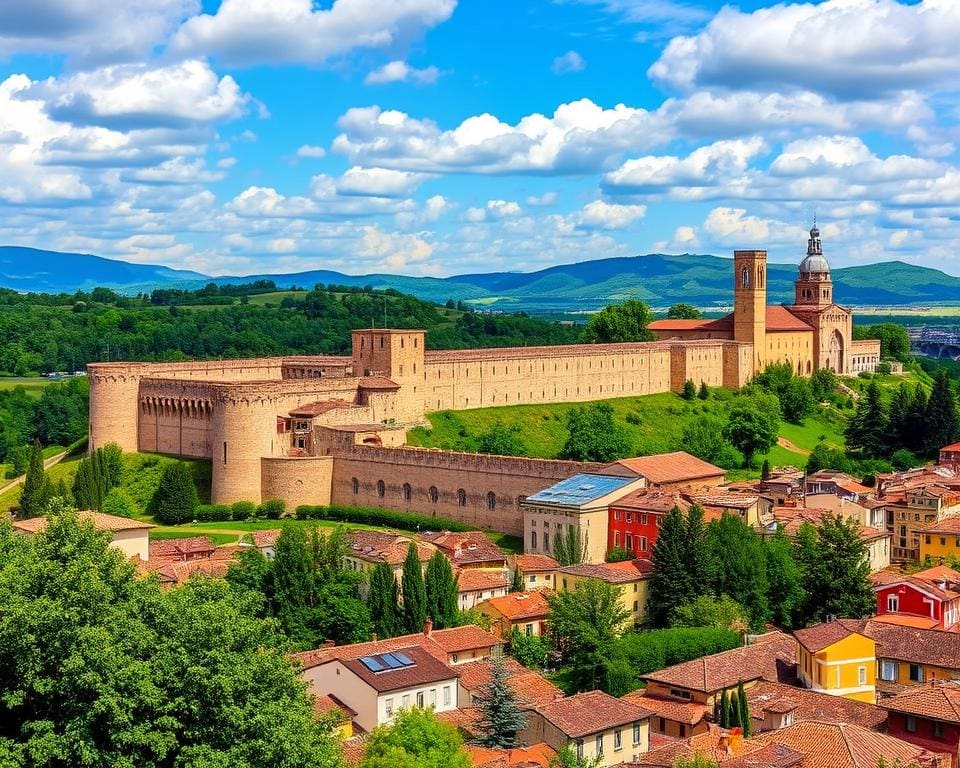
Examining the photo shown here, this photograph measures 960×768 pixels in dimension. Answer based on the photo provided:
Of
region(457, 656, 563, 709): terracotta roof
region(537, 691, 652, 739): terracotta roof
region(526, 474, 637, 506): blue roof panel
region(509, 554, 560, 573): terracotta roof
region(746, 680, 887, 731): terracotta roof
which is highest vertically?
region(526, 474, 637, 506): blue roof panel

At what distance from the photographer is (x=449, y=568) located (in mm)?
47906

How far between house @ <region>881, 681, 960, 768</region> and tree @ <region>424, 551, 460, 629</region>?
15.9 meters

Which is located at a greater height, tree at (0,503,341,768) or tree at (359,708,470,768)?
tree at (0,503,341,768)

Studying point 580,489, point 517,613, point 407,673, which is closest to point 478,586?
point 517,613

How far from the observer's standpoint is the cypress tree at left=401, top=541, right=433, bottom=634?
47188 millimetres

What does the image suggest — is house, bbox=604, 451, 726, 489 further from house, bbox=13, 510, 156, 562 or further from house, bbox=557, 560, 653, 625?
house, bbox=13, 510, 156, 562

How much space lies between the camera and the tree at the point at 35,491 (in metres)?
64.9

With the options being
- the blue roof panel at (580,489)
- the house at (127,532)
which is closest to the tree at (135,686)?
the house at (127,532)

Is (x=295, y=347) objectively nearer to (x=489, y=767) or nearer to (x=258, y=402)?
(x=258, y=402)

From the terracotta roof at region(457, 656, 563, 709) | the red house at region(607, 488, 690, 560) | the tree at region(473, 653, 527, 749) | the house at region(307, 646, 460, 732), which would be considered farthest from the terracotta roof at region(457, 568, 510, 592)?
the tree at region(473, 653, 527, 749)

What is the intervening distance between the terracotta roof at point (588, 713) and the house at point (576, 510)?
1687 centimetres

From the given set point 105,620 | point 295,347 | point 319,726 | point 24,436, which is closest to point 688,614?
point 319,726

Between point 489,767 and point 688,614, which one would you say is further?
point 688,614

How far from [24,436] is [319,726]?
79088 millimetres
